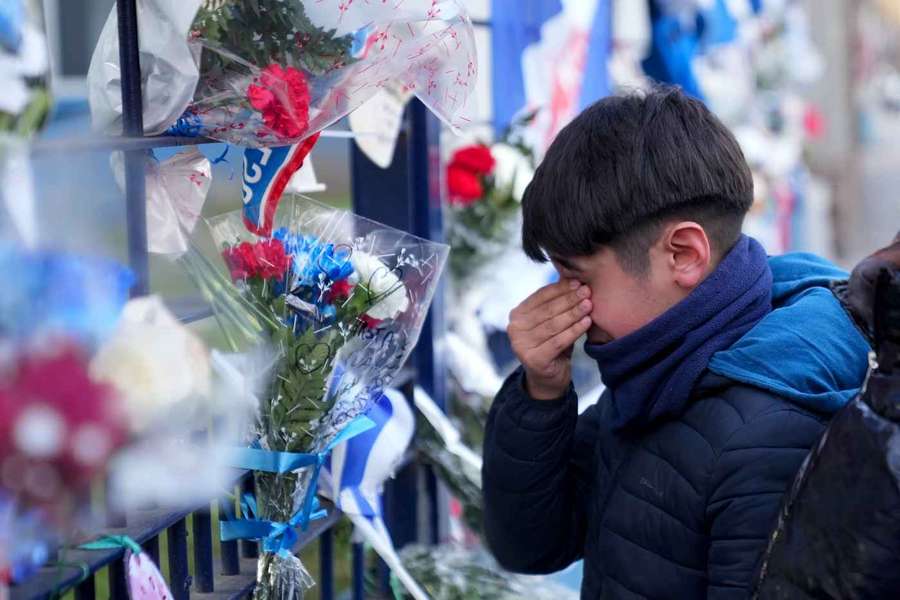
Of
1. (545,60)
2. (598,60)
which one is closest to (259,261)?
(545,60)

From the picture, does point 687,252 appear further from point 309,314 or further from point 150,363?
point 150,363

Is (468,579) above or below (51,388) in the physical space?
below

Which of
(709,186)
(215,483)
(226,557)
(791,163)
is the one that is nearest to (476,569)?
(226,557)

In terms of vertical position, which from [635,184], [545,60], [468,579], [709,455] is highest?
[545,60]

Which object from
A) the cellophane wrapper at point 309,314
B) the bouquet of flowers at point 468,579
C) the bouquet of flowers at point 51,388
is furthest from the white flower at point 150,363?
the bouquet of flowers at point 468,579

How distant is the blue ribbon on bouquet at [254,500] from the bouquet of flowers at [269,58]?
48cm

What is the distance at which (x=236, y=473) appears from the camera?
6.64 ft

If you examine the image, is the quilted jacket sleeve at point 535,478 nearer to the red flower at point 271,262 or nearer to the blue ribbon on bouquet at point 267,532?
the blue ribbon on bouquet at point 267,532

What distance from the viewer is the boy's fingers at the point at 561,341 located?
6.33ft

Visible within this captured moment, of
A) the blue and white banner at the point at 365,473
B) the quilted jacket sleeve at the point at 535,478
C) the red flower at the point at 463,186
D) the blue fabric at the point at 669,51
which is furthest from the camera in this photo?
the blue fabric at the point at 669,51

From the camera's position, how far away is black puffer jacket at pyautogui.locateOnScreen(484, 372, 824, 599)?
5.60 ft

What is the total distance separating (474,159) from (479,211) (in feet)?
0.51

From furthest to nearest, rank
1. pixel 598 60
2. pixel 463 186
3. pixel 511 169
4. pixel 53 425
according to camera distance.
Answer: pixel 598 60
pixel 511 169
pixel 463 186
pixel 53 425

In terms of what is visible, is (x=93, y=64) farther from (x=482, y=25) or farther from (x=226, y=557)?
(x=482, y=25)
